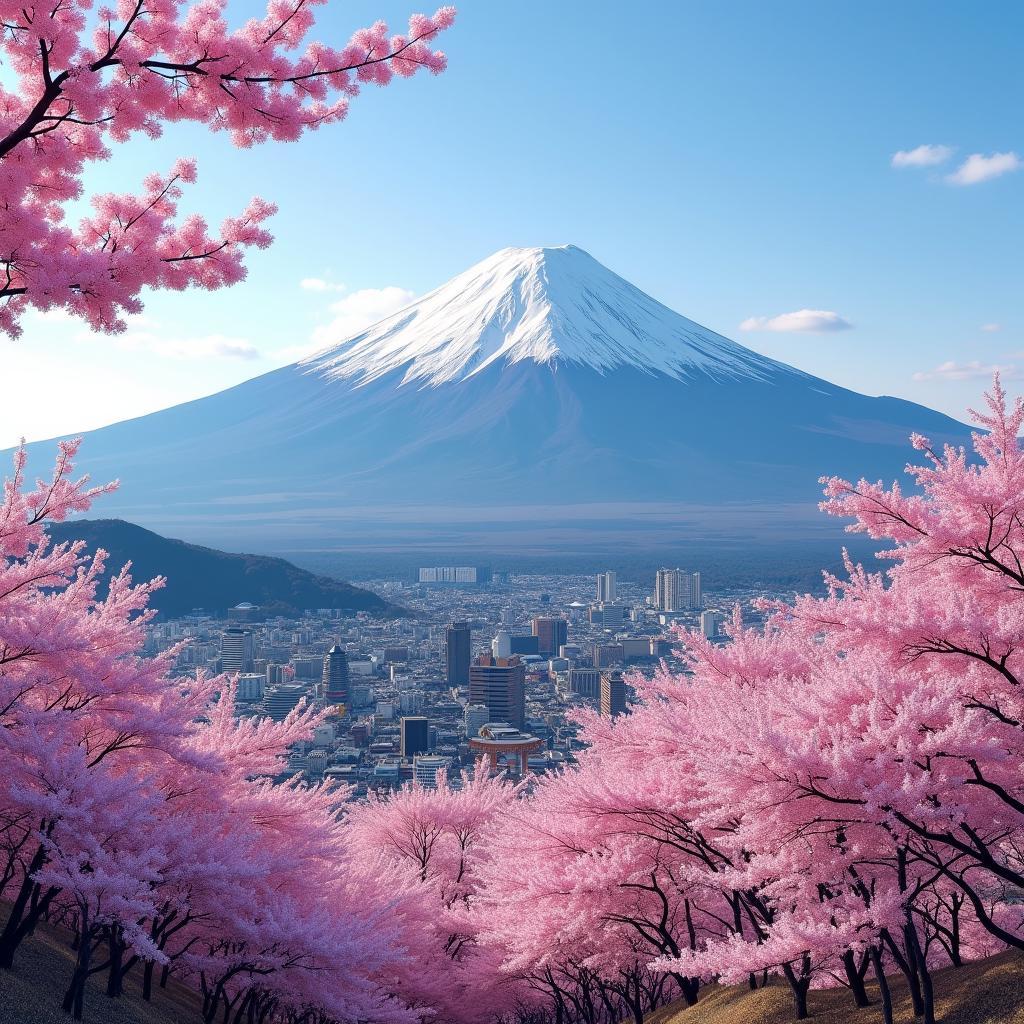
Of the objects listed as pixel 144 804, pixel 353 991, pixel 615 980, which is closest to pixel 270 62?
pixel 144 804

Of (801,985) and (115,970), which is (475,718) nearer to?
(115,970)

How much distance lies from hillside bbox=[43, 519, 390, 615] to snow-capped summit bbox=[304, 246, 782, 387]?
313 feet

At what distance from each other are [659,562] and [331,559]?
134 feet

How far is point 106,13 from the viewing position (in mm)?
5445

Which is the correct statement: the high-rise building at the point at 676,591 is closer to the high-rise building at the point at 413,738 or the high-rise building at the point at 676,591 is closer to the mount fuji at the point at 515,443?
the mount fuji at the point at 515,443

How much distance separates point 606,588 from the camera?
111 metres

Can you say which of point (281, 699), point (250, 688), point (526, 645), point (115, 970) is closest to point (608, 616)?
point (526, 645)

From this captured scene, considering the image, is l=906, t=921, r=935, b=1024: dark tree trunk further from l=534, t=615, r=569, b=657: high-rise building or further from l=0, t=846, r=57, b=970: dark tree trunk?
l=534, t=615, r=569, b=657: high-rise building

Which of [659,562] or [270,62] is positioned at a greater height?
[270,62]

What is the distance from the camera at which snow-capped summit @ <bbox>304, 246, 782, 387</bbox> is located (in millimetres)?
187125

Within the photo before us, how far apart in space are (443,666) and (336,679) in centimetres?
1314

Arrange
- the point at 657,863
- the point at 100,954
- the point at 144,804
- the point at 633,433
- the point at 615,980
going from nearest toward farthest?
1. the point at 144,804
2. the point at 657,863
3. the point at 100,954
4. the point at 615,980
5. the point at 633,433

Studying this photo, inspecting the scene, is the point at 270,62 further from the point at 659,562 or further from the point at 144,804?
the point at 659,562

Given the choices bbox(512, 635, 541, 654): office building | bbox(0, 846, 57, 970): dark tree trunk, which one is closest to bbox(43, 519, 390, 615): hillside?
bbox(512, 635, 541, 654): office building
